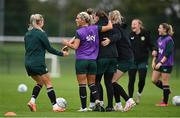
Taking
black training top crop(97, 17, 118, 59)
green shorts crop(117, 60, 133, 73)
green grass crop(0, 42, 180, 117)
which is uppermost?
black training top crop(97, 17, 118, 59)

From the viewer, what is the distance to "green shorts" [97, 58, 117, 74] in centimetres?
1596

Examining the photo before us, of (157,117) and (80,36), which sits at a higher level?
(80,36)

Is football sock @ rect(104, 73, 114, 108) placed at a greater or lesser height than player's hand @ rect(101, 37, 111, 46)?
lesser

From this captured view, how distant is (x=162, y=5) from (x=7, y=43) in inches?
525

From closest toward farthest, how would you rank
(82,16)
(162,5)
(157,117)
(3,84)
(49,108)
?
(157,117) < (82,16) < (49,108) < (3,84) < (162,5)

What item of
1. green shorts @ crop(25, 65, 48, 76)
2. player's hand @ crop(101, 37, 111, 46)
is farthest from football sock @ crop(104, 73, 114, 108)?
green shorts @ crop(25, 65, 48, 76)

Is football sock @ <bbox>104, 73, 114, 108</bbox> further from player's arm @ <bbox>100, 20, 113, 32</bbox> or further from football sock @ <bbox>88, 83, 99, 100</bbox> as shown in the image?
player's arm @ <bbox>100, 20, 113, 32</bbox>

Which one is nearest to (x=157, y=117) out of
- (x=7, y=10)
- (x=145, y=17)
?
(x=145, y=17)

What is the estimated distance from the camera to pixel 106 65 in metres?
16.0

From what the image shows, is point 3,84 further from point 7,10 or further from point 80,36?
point 7,10

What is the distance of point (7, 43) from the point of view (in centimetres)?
3838

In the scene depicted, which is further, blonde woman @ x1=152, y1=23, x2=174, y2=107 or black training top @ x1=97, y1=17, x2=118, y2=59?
blonde woman @ x1=152, y1=23, x2=174, y2=107

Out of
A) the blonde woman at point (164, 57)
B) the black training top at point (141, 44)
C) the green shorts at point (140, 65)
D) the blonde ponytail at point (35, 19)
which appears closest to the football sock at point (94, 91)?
the blonde ponytail at point (35, 19)

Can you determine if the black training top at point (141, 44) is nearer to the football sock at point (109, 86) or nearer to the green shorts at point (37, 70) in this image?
the football sock at point (109, 86)
